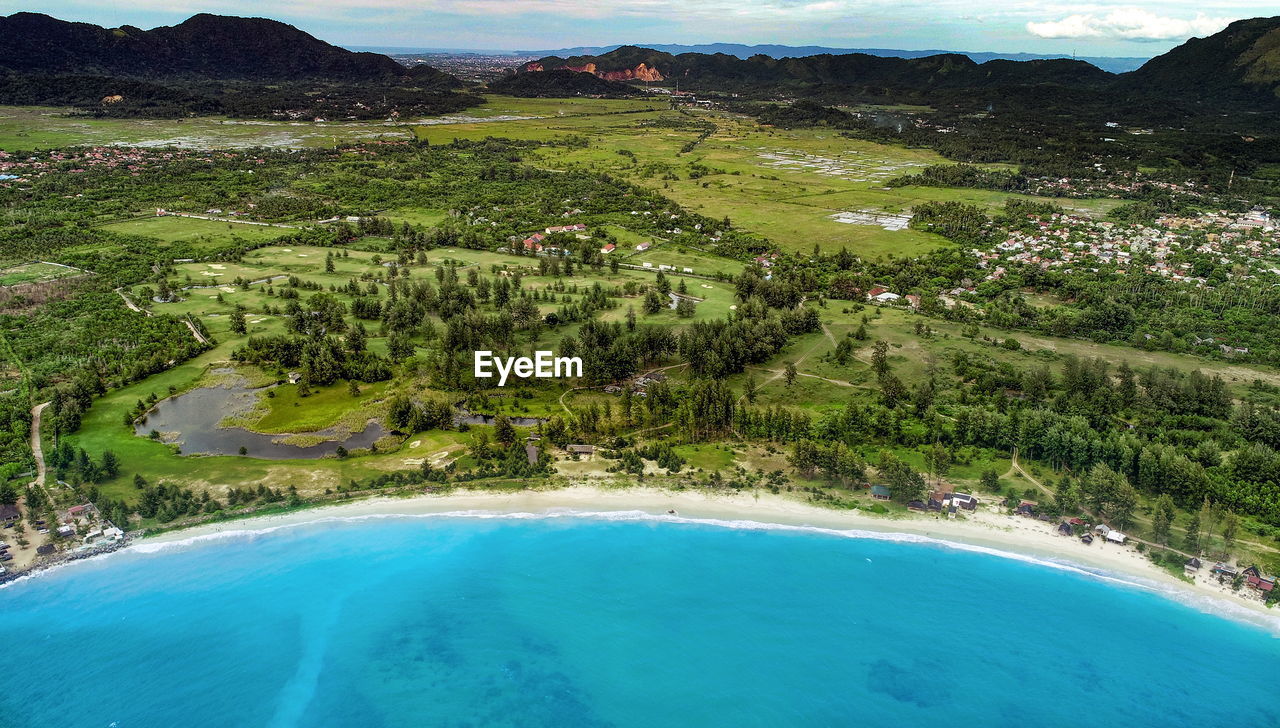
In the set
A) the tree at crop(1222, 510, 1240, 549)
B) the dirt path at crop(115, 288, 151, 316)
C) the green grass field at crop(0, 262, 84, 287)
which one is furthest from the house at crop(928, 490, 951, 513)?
the green grass field at crop(0, 262, 84, 287)

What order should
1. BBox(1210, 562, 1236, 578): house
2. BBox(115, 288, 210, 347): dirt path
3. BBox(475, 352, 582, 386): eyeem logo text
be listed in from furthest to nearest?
BBox(115, 288, 210, 347): dirt path
BBox(475, 352, 582, 386): eyeem logo text
BBox(1210, 562, 1236, 578): house

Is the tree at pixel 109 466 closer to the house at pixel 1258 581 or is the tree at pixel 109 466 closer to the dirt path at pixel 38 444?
the dirt path at pixel 38 444

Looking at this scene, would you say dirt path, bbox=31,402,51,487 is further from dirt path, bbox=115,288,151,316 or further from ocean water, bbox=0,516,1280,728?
dirt path, bbox=115,288,151,316

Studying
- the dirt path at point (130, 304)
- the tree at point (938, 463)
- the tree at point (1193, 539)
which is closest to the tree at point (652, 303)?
the tree at point (938, 463)

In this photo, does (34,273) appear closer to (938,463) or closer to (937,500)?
(938,463)

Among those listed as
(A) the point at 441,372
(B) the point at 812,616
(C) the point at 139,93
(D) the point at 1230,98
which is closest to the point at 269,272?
(A) the point at 441,372

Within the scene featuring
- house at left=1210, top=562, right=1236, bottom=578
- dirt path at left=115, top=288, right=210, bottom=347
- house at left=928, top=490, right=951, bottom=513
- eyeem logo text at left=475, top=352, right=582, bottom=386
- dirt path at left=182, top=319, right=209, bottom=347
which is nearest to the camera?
house at left=1210, top=562, right=1236, bottom=578

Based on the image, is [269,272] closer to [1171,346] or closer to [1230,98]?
[1171,346]
